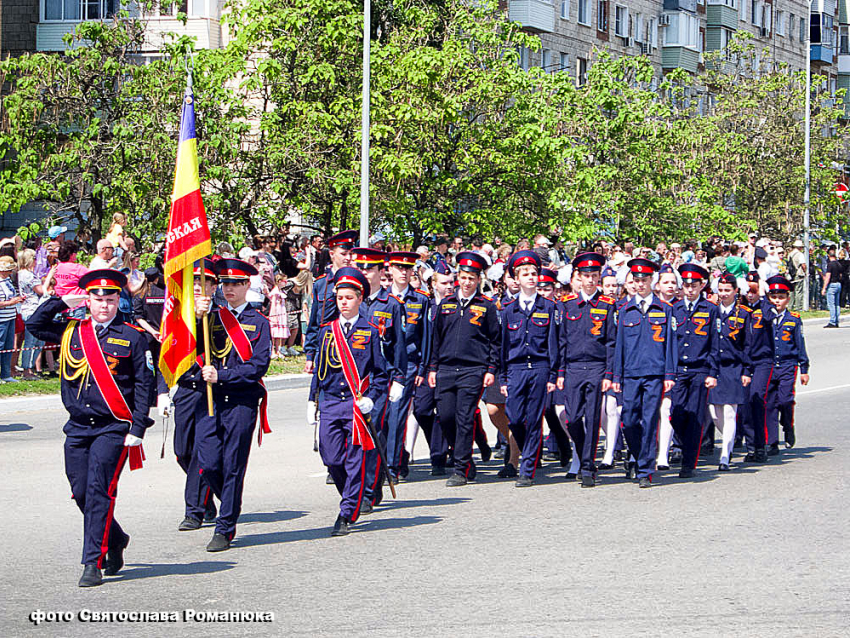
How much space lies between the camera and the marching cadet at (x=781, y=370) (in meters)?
13.7

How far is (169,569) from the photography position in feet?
27.3

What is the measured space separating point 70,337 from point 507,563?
2.91 meters

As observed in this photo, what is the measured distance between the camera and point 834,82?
85.3m

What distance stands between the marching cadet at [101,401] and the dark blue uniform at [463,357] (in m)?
4.12

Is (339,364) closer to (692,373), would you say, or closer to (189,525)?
(189,525)

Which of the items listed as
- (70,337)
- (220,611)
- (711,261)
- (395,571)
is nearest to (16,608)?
(220,611)

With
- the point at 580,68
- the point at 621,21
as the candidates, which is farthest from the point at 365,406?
the point at 621,21

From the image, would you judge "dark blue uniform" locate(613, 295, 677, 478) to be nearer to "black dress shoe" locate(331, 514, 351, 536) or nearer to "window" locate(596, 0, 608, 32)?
"black dress shoe" locate(331, 514, 351, 536)

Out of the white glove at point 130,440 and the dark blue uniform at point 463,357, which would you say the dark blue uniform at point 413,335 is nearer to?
the dark blue uniform at point 463,357

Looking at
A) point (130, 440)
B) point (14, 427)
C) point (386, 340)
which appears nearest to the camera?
point (130, 440)

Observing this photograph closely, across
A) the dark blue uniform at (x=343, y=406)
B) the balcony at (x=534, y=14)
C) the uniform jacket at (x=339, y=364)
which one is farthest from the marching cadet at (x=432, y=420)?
the balcony at (x=534, y=14)

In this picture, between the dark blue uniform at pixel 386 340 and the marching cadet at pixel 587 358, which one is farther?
the marching cadet at pixel 587 358

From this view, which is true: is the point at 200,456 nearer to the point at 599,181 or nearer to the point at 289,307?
the point at 289,307

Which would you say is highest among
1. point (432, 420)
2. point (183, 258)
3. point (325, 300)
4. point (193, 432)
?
point (183, 258)
